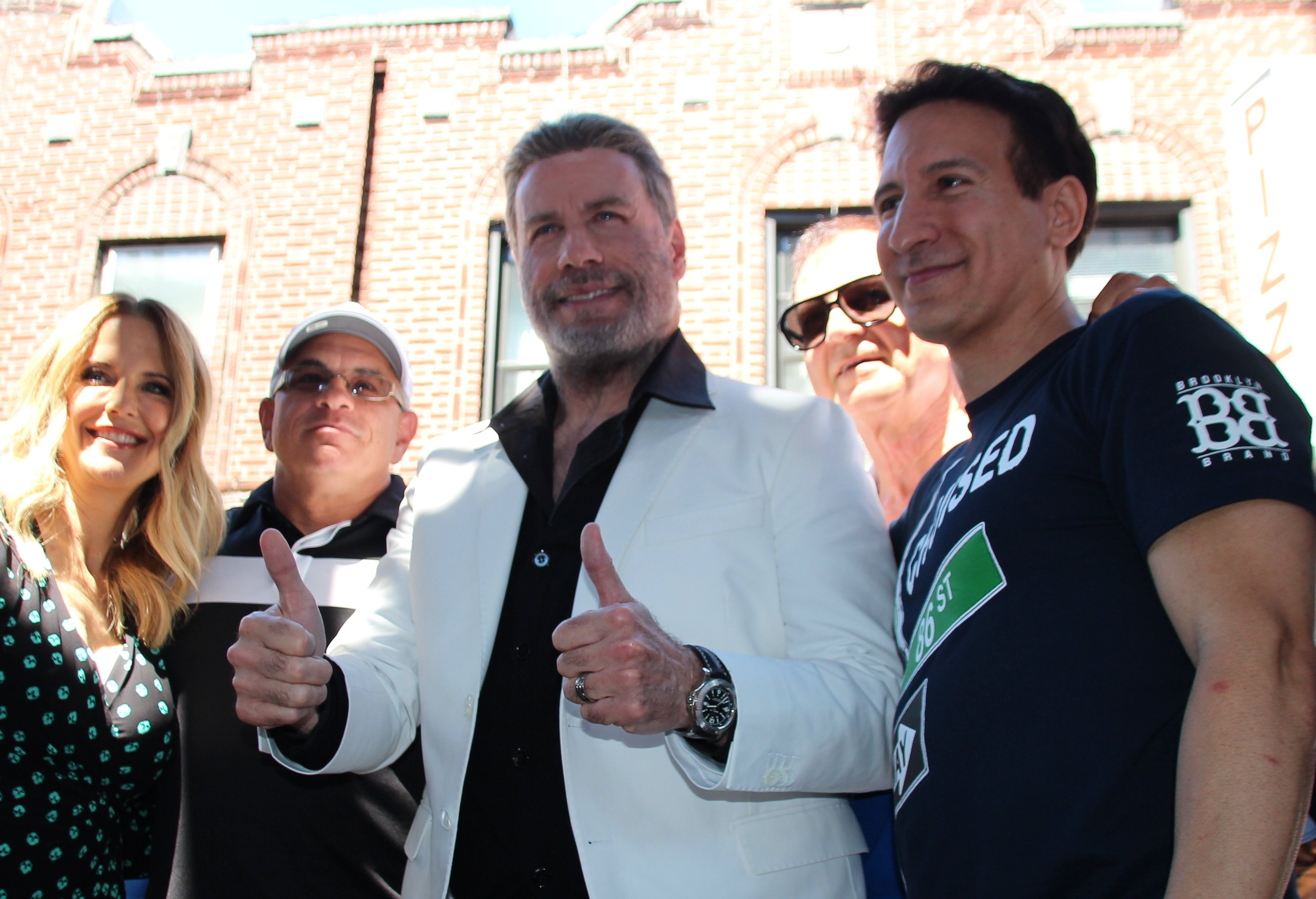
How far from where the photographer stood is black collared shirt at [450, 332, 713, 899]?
5.96 ft

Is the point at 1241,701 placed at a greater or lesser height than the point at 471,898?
greater

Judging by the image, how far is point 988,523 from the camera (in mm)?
1501

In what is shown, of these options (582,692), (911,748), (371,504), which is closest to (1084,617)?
(911,748)

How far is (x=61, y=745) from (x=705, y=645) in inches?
61.7

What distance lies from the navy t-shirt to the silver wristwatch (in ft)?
1.00

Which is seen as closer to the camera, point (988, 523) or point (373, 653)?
point (988, 523)

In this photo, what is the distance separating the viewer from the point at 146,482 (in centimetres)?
286

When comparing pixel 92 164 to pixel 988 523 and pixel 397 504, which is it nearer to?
pixel 397 504

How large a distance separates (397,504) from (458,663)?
4.43 ft

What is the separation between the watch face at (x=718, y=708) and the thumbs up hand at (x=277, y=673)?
0.73 m

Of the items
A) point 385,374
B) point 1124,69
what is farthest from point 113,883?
point 1124,69

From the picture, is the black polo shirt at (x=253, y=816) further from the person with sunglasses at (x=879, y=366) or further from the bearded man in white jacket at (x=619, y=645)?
the person with sunglasses at (x=879, y=366)

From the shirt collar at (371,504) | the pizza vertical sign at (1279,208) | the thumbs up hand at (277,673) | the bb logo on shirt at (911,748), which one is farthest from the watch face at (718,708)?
the pizza vertical sign at (1279,208)

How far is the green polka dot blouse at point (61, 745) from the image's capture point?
2.15 m
